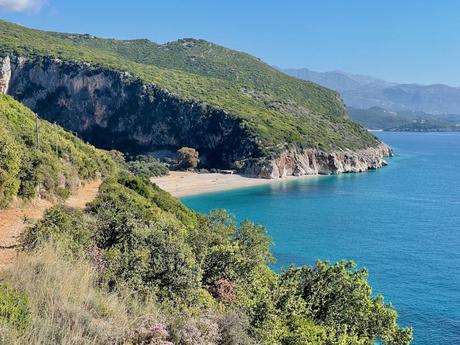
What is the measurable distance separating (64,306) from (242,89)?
15281cm

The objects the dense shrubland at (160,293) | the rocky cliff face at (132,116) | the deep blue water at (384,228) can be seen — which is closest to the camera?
the dense shrubland at (160,293)

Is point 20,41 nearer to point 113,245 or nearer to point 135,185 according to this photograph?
A: point 135,185

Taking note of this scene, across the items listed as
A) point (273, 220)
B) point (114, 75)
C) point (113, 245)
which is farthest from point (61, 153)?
point (114, 75)

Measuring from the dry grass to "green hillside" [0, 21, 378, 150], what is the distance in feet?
342

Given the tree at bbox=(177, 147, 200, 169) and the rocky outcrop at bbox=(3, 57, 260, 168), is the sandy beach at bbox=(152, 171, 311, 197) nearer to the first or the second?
the tree at bbox=(177, 147, 200, 169)

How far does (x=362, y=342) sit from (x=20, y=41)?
521ft

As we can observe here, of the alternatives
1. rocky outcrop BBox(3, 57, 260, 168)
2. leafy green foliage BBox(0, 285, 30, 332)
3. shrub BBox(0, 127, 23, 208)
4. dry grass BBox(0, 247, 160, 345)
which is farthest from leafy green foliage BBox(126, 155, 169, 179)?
leafy green foliage BBox(0, 285, 30, 332)

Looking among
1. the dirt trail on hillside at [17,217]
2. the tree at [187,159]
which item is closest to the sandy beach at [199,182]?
the tree at [187,159]

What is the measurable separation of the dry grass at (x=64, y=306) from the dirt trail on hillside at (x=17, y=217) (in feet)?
10.8

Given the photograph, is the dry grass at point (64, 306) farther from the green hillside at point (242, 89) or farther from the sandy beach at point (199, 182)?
the green hillside at point (242, 89)

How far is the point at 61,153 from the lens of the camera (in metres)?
31.5

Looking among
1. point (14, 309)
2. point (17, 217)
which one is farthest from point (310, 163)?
point (14, 309)

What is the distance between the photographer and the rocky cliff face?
401 ft

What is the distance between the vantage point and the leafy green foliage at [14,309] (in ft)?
23.8
